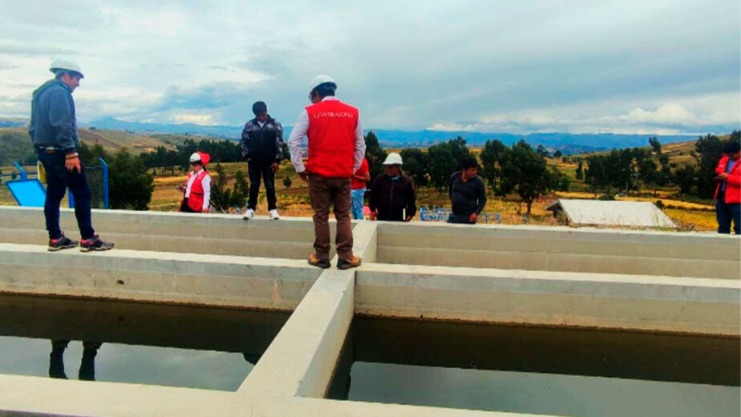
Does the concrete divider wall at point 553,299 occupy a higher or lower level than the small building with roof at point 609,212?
higher

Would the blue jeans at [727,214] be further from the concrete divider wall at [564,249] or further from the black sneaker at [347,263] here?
the black sneaker at [347,263]

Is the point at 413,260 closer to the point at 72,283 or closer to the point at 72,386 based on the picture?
the point at 72,283

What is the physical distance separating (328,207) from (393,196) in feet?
8.66

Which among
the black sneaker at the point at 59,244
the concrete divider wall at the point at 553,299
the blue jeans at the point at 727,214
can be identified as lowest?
the concrete divider wall at the point at 553,299

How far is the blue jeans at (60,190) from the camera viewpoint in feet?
16.4

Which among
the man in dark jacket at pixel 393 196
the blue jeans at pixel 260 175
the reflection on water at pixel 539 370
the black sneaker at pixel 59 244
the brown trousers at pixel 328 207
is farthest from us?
the man in dark jacket at pixel 393 196

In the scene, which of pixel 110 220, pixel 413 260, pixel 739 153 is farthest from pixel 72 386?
pixel 739 153

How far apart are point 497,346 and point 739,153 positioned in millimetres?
5346

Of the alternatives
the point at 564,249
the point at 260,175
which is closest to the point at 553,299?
the point at 564,249

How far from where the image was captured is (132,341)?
4676 millimetres

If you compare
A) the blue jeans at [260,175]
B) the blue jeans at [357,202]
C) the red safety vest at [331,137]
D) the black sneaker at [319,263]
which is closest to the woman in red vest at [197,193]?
the blue jeans at [260,175]

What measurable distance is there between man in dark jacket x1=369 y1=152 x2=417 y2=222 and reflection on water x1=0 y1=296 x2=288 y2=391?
2853mm

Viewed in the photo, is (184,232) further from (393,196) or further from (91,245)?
(393,196)

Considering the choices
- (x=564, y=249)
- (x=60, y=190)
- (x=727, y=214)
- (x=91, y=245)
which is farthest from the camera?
(x=727, y=214)
